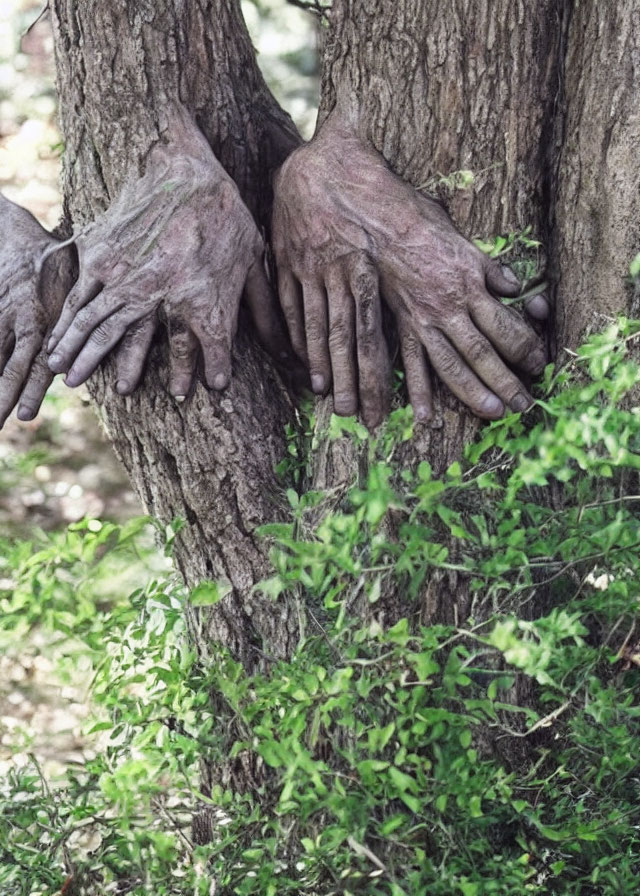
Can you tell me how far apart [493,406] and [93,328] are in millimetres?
724

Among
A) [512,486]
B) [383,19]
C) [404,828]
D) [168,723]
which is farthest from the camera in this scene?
[168,723]

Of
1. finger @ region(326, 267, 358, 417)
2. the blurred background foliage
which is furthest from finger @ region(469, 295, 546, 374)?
the blurred background foliage

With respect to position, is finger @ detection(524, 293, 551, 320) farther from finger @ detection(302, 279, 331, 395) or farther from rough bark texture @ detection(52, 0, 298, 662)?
rough bark texture @ detection(52, 0, 298, 662)

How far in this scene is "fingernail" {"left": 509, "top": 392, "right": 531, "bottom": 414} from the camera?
70.8 inches

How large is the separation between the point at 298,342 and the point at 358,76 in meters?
0.50

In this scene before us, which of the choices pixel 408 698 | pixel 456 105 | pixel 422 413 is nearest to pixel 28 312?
pixel 422 413

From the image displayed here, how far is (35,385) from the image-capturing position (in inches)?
78.1

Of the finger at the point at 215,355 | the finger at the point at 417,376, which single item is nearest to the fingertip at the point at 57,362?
the finger at the point at 215,355

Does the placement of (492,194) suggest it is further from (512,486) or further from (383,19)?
(512,486)

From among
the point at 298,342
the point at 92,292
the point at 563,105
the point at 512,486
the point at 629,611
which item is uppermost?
the point at 563,105

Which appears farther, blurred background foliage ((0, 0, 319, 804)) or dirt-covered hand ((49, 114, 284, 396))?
blurred background foliage ((0, 0, 319, 804))

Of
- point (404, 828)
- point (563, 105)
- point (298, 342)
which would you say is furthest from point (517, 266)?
point (404, 828)

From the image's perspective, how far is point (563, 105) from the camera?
1860mm

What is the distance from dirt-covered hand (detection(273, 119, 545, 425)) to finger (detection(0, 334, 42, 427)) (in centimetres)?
52
